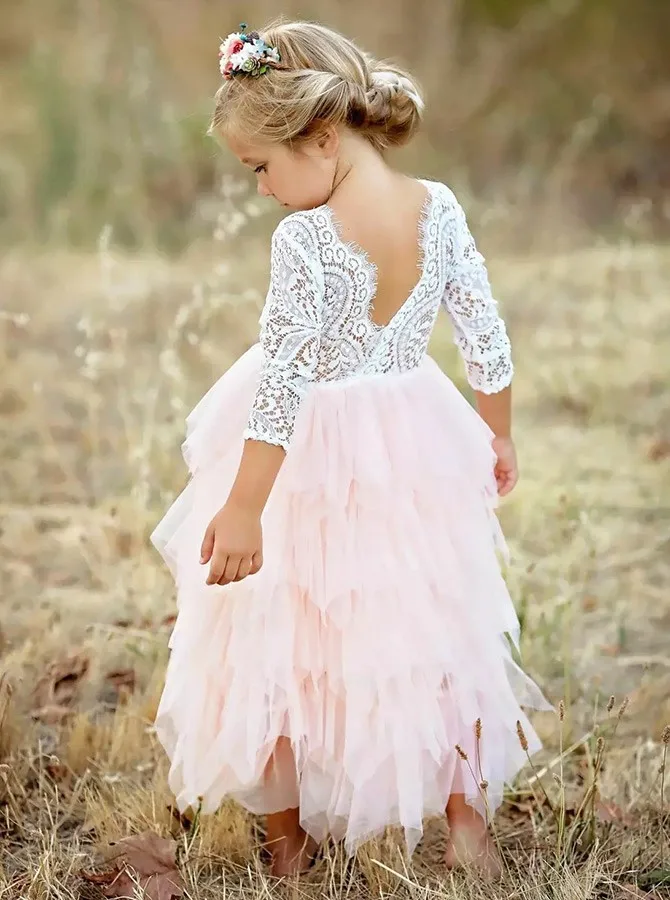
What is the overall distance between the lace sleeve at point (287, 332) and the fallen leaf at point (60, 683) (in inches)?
31.9

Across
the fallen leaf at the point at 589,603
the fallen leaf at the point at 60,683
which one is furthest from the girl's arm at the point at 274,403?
the fallen leaf at the point at 589,603

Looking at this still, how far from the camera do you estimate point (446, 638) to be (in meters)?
1.25

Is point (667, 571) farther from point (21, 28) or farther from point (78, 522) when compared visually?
point (21, 28)

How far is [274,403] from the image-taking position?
1.13m

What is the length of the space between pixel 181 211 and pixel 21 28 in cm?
109

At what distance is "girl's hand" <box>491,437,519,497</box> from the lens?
1.43 m

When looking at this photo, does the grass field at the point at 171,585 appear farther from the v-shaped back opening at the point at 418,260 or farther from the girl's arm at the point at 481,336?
the v-shaped back opening at the point at 418,260

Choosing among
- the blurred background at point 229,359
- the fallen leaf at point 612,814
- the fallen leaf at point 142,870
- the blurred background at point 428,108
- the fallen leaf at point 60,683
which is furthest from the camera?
the blurred background at point 428,108

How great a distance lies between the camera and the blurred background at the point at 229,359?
1.49m

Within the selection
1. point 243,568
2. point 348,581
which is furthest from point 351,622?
point 243,568

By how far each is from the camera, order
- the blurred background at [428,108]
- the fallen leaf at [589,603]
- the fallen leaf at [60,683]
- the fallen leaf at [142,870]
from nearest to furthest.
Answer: the fallen leaf at [142,870], the fallen leaf at [60,683], the fallen leaf at [589,603], the blurred background at [428,108]

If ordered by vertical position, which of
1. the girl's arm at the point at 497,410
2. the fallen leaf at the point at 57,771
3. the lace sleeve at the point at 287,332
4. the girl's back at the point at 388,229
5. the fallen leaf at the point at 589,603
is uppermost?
the girl's back at the point at 388,229

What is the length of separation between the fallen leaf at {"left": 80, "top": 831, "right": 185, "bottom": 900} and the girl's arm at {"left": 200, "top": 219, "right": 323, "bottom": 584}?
394 mm

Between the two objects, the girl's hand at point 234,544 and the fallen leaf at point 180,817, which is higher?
the girl's hand at point 234,544
